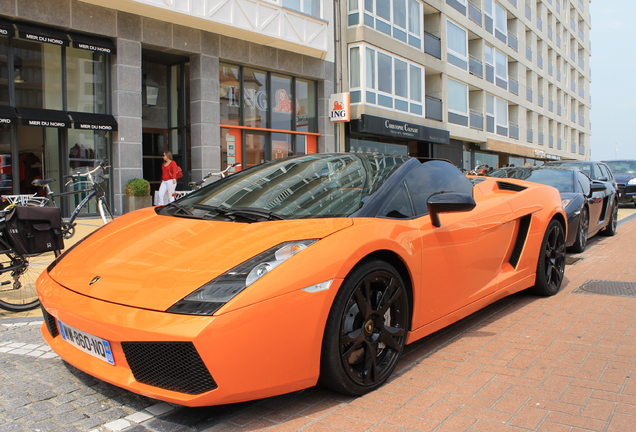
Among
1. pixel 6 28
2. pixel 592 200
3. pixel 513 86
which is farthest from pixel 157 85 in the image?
pixel 513 86

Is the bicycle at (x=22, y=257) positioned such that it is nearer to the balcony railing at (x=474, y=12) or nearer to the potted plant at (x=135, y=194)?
the potted plant at (x=135, y=194)

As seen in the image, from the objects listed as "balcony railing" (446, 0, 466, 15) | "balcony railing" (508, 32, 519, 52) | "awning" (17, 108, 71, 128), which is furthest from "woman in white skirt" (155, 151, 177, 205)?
"balcony railing" (508, 32, 519, 52)

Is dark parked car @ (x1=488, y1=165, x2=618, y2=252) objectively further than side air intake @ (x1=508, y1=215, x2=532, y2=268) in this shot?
Yes

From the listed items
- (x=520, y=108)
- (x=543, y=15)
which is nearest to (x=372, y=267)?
(x=520, y=108)

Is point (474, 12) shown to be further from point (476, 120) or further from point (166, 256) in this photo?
point (166, 256)

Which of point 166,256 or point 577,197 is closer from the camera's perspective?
point 166,256

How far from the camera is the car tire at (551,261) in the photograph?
16.4 ft

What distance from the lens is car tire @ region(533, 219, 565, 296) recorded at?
5004 millimetres

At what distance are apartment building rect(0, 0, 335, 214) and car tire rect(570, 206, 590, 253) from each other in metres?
9.94

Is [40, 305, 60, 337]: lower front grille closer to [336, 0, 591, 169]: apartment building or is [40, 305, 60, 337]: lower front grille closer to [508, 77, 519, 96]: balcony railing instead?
[336, 0, 591, 169]: apartment building

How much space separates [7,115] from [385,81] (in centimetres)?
1403

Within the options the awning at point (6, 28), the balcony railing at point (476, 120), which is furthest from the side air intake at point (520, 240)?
the balcony railing at point (476, 120)

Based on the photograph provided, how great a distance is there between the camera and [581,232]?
8.31 metres

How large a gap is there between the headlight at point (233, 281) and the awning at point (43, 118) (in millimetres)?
11267
